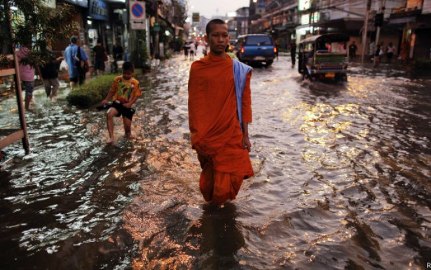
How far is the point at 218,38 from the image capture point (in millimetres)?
4070

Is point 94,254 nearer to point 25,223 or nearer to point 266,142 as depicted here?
point 25,223

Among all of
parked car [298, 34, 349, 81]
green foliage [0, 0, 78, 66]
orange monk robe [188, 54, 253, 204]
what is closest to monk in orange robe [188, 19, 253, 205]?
orange monk robe [188, 54, 253, 204]

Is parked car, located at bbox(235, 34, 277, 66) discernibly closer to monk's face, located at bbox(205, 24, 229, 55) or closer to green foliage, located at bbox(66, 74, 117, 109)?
green foliage, located at bbox(66, 74, 117, 109)

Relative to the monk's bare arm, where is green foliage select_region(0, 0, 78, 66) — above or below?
above

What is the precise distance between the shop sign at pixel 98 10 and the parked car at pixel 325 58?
11302mm

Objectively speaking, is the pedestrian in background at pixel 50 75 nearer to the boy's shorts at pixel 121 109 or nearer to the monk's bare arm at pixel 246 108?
the boy's shorts at pixel 121 109

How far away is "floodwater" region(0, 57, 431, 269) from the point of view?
3.72m

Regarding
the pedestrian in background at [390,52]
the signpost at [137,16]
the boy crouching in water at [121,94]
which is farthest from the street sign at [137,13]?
the pedestrian in background at [390,52]

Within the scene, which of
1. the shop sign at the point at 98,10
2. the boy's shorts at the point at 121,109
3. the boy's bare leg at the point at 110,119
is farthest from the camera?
the shop sign at the point at 98,10

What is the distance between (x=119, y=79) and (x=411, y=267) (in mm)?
5654

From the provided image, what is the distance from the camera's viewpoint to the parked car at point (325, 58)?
56.7 ft

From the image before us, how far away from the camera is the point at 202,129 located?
4.17 meters

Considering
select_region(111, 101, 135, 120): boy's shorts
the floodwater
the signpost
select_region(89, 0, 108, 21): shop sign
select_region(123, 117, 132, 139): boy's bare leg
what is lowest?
the floodwater

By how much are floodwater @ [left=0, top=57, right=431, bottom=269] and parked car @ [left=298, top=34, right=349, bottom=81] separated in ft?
26.8
